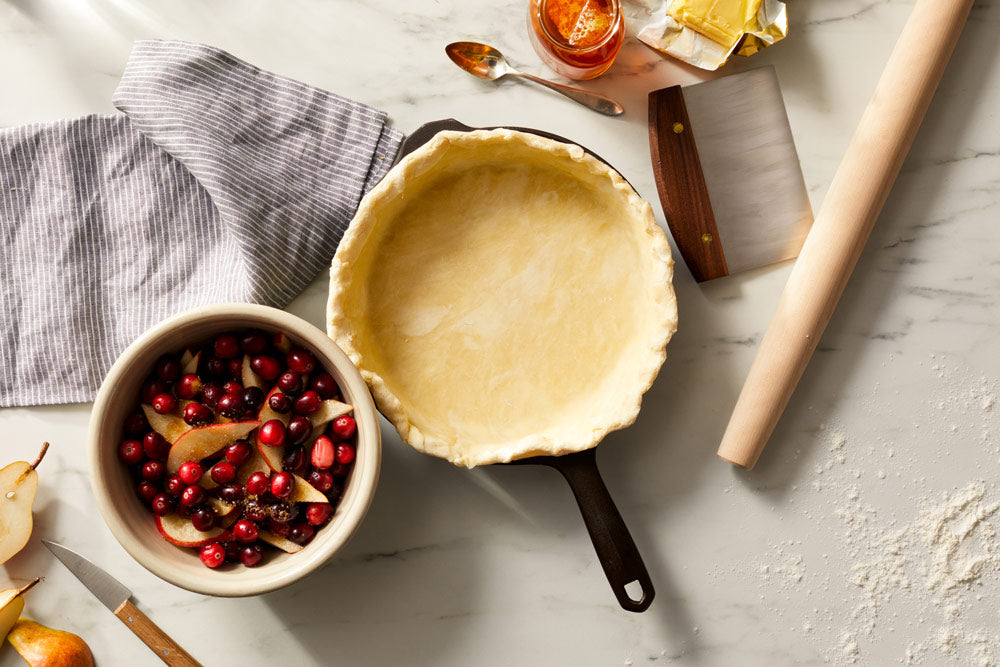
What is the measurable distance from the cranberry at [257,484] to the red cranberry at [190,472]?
0.29ft

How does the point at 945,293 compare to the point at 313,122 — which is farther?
the point at 945,293

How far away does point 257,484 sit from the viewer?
126 centimetres

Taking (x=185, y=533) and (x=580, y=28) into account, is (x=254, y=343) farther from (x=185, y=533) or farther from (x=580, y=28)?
(x=580, y=28)

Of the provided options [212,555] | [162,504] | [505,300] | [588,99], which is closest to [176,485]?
[162,504]

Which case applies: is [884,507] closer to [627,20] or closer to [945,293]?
[945,293]

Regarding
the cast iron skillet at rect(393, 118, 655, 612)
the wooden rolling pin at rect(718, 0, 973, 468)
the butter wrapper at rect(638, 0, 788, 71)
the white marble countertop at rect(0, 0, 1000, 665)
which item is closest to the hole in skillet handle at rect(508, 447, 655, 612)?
the cast iron skillet at rect(393, 118, 655, 612)

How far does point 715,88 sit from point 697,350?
0.59 m

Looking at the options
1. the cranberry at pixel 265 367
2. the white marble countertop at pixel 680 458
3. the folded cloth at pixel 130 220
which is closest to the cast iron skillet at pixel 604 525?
the white marble countertop at pixel 680 458

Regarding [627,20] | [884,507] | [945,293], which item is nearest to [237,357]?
[627,20]

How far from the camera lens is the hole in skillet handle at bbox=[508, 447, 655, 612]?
1.43 meters

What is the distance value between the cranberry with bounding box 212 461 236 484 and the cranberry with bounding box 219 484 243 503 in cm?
2

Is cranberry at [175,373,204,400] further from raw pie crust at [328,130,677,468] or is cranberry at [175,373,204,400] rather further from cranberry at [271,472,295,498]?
raw pie crust at [328,130,677,468]

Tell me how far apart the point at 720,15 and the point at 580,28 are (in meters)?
0.30

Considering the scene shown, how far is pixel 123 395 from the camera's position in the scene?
49.4 inches
